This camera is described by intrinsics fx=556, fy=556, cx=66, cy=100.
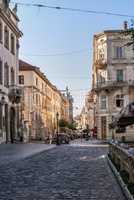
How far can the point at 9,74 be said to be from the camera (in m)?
54.3

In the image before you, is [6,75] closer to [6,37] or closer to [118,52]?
[6,37]

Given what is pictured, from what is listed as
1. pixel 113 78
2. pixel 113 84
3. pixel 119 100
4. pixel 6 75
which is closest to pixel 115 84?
pixel 113 84

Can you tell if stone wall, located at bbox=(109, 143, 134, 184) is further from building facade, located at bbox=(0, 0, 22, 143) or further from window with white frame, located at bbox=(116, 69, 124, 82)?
window with white frame, located at bbox=(116, 69, 124, 82)

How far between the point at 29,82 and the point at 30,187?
237 feet

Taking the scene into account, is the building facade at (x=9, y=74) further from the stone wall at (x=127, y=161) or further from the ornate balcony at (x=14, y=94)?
the stone wall at (x=127, y=161)

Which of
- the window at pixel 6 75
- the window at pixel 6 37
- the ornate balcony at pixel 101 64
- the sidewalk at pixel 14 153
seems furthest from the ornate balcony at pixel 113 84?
the sidewalk at pixel 14 153

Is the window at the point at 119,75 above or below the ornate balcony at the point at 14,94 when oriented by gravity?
above

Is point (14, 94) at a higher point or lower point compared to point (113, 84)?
lower

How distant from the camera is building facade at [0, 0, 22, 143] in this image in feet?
164

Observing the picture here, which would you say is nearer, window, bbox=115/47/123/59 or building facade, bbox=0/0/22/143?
building facade, bbox=0/0/22/143

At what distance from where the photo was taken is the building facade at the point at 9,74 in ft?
164

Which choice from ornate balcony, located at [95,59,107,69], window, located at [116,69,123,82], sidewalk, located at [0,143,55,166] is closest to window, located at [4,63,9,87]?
sidewalk, located at [0,143,55,166]

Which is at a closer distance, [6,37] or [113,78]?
[6,37]

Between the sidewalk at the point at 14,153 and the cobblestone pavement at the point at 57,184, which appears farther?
the sidewalk at the point at 14,153
